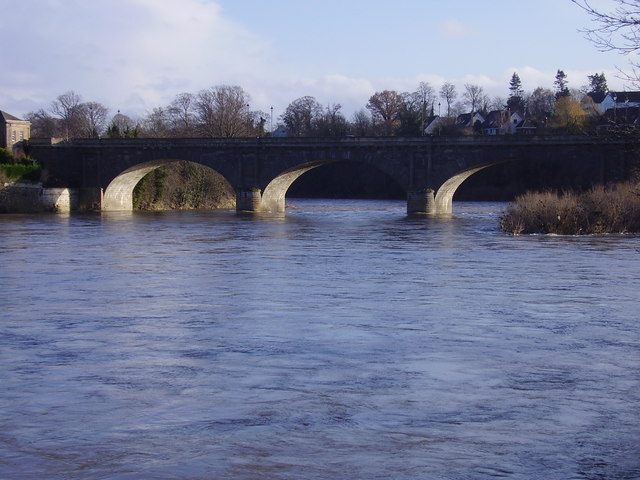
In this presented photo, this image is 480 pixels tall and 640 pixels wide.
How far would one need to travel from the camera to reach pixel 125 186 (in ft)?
254

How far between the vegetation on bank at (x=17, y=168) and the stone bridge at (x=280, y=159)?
1.24 m

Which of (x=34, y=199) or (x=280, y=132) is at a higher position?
(x=280, y=132)

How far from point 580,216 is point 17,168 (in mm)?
42590

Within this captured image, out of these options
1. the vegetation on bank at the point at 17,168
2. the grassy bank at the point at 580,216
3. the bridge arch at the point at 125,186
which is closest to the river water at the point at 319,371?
the grassy bank at the point at 580,216

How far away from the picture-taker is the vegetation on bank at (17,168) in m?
68.4

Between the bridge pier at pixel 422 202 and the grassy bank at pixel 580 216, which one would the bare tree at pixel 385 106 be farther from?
the grassy bank at pixel 580 216

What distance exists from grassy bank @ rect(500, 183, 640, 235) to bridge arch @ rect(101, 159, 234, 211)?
3565 cm

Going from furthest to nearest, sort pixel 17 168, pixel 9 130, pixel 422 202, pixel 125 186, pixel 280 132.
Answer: pixel 280 132 < pixel 125 186 < pixel 9 130 < pixel 17 168 < pixel 422 202

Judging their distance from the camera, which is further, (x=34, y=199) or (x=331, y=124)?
(x=331, y=124)

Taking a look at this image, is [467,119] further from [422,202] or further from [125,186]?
[422,202]

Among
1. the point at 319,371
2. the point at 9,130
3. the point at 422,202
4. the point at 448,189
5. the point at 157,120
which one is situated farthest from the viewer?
the point at 157,120

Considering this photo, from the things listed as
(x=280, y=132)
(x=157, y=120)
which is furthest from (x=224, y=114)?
(x=280, y=132)

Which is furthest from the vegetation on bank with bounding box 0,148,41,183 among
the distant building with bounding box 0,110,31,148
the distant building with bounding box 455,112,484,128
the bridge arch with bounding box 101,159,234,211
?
the distant building with bounding box 455,112,484,128

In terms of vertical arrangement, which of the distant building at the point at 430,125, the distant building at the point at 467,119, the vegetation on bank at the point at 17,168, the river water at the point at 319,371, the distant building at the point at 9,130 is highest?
the distant building at the point at 467,119
